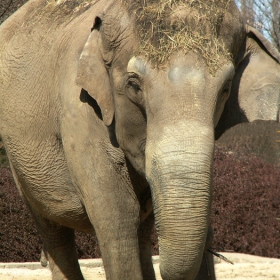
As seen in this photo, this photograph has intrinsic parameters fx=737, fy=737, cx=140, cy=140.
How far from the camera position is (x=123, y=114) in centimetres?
391

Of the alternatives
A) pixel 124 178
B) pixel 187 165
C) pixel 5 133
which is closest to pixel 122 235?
pixel 124 178

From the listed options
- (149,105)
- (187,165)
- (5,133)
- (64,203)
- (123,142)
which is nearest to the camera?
(187,165)

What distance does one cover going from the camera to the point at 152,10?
373 centimetres

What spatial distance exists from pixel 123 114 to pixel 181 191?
0.75m

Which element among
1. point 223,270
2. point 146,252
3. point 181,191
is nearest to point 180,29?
point 181,191

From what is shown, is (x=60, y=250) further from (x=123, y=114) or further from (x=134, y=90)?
(x=134, y=90)

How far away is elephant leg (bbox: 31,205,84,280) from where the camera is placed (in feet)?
18.7

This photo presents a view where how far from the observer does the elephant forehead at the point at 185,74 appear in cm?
352

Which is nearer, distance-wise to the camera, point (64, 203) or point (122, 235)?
point (122, 235)

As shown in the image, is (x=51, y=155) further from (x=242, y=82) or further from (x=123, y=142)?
(x=242, y=82)

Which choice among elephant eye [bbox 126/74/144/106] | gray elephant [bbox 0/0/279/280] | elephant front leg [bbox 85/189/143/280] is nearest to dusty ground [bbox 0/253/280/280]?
gray elephant [bbox 0/0/279/280]

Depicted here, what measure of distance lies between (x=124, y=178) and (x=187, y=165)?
989mm

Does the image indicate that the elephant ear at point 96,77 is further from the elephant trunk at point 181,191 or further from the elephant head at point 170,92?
the elephant trunk at point 181,191

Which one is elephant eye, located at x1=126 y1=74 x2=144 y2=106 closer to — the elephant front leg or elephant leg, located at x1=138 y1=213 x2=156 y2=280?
the elephant front leg
